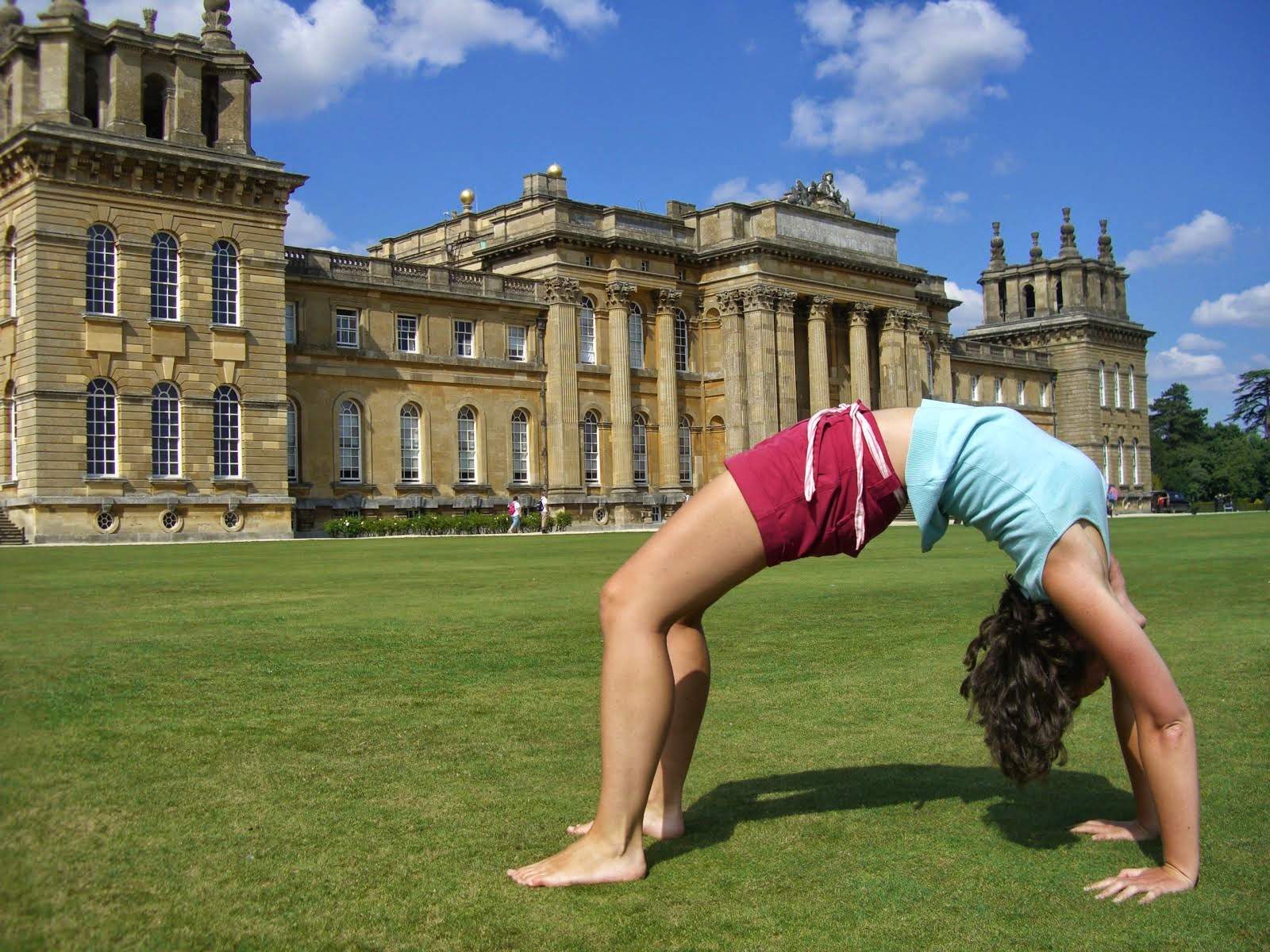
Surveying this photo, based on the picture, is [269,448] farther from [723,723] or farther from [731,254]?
[723,723]

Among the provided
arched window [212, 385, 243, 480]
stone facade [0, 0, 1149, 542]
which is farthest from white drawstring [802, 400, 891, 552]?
arched window [212, 385, 243, 480]

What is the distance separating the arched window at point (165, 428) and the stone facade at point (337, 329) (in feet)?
0.26

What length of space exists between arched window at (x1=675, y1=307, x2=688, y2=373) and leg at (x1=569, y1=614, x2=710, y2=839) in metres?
52.4

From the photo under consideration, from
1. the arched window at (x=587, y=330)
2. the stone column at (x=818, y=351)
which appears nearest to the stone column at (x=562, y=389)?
the arched window at (x=587, y=330)

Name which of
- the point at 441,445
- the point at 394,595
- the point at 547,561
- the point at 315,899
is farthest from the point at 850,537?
the point at 441,445

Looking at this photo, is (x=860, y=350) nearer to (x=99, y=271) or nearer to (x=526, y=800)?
(x=99, y=271)

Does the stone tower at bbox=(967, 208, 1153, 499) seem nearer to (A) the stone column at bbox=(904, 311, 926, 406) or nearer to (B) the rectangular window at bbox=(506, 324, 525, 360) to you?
(A) the stone column at bbox=(904, 311, 926, 406)

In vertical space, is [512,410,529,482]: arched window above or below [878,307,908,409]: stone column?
below

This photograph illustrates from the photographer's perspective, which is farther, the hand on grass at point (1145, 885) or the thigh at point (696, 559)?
the thigh at point (696, 559)

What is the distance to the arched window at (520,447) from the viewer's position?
50.3m

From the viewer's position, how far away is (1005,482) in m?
3.91

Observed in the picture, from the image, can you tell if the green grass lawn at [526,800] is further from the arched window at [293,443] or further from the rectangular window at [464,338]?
the rectangular window at [464,338]

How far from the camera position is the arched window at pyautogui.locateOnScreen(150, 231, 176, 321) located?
123ft

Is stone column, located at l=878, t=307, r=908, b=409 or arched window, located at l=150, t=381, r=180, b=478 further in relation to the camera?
stone column, located at l=878, t=307, r=908, b=409
